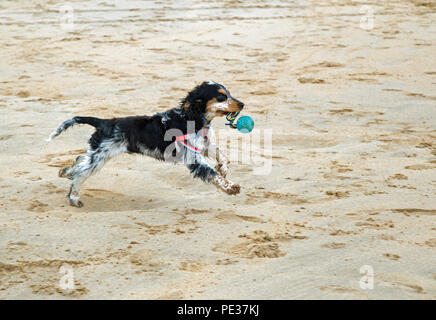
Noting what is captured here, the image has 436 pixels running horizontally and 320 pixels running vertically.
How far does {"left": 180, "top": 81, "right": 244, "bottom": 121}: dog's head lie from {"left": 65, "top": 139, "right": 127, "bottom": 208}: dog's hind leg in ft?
2.21

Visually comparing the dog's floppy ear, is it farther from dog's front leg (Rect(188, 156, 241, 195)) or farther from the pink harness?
dog's front leg (Rect(188, 156, 241, 195))

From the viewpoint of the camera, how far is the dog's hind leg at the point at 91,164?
509 centimetres

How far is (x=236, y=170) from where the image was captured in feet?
19.5

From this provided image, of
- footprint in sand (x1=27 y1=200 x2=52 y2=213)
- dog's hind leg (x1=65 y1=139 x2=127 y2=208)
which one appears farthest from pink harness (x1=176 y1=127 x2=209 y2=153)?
footprint in sand (x1=27 y1=200 x2=52 y2=213)

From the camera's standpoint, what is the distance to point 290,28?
11719 millimetres

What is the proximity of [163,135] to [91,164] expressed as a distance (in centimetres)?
64

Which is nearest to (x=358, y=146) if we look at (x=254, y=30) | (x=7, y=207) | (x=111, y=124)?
(x=111, y=124)

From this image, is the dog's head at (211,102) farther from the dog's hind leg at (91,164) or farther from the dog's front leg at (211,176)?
the dog's hind leg at (91,164)

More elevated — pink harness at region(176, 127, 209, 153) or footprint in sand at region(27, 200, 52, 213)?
pink harness at region(176, 127, 209, 153)

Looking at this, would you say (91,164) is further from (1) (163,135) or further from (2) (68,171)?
(1) (163,135)

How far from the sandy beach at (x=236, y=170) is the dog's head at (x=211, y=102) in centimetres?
77

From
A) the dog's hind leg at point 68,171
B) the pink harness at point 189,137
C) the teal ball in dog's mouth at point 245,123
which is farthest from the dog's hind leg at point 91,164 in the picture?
the teal ball in dog's mouth at point 245,123

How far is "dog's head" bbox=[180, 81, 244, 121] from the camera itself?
5.10 m

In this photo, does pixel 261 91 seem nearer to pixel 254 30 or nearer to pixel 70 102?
pixel 70 102
